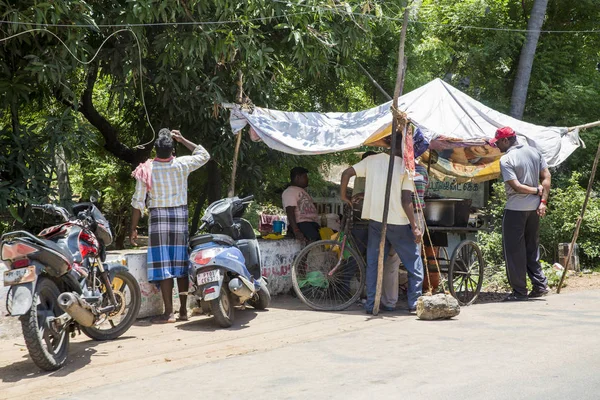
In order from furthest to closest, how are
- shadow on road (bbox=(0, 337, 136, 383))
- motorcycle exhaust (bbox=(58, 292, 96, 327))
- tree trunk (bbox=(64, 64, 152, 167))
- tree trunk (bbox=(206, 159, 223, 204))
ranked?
1. tree trunk (bbox=(64, 64, 152, 167))
2. tree trunk (bbox=(206, 159, 223, 204))
3. motorcycle exhaust (bbox=(58, 292, 96, 327))
4. shadow on road (bbox=(0, 337, 136, 383))

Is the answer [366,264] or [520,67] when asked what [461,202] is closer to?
[366,264]

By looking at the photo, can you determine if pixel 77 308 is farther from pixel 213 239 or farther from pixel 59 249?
pixel 213 239

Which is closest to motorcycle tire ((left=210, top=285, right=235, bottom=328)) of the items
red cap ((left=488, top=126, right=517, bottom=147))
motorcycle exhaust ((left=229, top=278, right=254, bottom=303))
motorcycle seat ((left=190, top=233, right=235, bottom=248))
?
motorcycle exhaust ((left=229, top=278, right=254, bottom=303))

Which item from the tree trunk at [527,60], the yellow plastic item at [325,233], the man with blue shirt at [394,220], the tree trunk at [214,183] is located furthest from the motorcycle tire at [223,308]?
the tree trunk at [527,60]

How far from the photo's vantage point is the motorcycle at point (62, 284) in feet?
17.5

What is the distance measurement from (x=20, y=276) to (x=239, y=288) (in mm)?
2326

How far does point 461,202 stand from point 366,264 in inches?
57.1

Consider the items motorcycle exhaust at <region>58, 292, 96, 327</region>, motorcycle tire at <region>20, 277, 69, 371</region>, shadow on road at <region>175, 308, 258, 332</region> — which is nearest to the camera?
motorcycle tire at <region>20, 277, 69, 371</region>

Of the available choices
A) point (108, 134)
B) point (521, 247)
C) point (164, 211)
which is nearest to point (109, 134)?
point (108, 134)

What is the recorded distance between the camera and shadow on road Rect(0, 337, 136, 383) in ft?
18.0

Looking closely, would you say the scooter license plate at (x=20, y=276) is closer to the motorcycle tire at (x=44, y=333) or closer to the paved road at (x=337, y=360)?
the motorcycle tire at (x=44, y=333)

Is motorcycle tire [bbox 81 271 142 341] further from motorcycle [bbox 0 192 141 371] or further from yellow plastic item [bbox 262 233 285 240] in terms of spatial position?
yellow plastic item [bbox 262 233 285 240]

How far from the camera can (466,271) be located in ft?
29.9

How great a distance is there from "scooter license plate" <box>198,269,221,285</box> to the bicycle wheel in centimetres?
148
